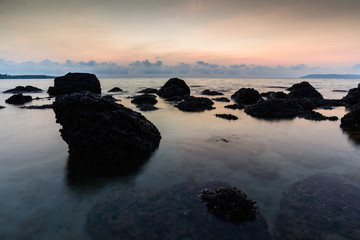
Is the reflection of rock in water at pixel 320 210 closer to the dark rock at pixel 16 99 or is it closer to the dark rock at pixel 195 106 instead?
the dark rock at pixel 195 106

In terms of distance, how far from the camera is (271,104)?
21.5 meters

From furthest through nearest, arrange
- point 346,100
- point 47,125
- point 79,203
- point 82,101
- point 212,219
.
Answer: point 346,100, point 47,125, point 82,101, point 79,203, point 212,219

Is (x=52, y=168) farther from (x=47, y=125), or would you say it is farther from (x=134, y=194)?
(x=47, y=125)

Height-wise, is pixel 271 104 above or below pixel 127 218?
above

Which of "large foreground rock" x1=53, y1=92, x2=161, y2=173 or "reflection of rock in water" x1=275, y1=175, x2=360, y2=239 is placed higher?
"large foreground rock" x1=53, y1=92, x2=161, y2=173

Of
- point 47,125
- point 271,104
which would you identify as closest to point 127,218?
point 47,125

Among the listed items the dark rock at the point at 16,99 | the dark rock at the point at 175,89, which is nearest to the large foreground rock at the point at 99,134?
the dark rock at the point at 16,99

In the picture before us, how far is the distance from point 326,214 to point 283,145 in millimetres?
6593

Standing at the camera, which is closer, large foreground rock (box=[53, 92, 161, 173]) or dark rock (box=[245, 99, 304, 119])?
large foreground rock (box=[53, 92, 161, 173])

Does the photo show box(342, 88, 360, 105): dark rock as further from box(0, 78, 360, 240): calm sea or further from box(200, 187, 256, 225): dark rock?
box(200, 187, 256, 225): dark rock

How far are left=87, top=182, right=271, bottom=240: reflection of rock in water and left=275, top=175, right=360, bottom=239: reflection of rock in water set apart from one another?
0.76 m

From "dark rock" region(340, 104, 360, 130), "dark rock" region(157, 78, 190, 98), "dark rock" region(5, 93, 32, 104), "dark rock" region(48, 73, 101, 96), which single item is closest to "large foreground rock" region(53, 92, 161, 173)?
"dark rock" region(340, 104, 360, 130)

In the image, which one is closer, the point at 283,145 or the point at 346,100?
the point at 283,145

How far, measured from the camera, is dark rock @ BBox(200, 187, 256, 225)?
213 inches
